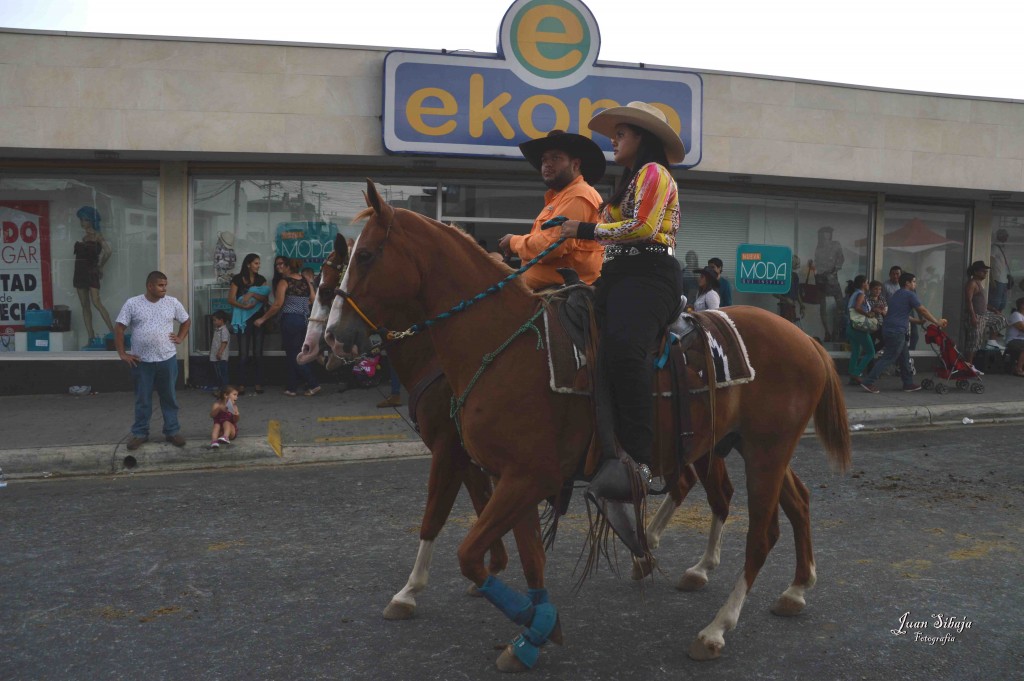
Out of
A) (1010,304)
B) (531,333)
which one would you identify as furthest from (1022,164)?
(531,333)

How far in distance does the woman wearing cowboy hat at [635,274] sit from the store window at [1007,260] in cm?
1636

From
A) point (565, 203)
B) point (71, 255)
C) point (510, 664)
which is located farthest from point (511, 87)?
point (510, 664)

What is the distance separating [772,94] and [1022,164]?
5599 millimetres

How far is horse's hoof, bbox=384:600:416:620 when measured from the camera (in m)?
4.52

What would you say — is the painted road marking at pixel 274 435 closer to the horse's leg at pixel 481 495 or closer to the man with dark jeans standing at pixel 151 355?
the man with dark jeans standing at pixel 151 355

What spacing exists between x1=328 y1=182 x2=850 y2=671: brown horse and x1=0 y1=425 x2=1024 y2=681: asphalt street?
42 centimetres

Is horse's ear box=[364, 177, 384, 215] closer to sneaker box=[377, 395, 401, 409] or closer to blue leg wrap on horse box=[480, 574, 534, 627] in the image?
blue leg wrap on horse box=[480, 574, 534, 627]

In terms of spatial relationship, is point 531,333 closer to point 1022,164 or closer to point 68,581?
point 68,581

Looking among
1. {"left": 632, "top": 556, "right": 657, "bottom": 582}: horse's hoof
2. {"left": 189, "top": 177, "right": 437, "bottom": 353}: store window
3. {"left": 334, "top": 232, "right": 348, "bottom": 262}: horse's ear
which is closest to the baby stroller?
{"left": 189, "top": 177, "right": 437, "bottom": 353}: store window

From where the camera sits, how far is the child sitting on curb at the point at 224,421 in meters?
8.86

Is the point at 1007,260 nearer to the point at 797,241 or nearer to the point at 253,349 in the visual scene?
the point at 797,241

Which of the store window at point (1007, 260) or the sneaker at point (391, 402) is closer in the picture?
the sneaker at point (391, 402)

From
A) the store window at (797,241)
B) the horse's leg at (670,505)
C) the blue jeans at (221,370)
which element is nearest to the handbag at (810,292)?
the store window at (797,241)

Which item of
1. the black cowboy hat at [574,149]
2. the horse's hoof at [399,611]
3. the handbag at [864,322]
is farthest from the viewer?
the handbag at [864,322]
